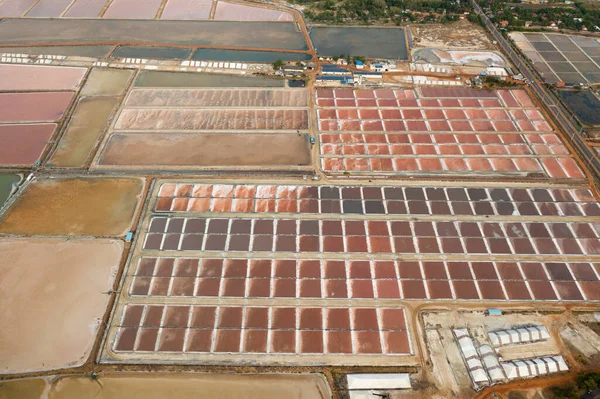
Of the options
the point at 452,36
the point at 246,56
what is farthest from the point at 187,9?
the point at 452,36

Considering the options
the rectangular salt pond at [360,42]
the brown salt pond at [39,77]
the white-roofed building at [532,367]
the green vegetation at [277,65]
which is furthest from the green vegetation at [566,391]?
the brown salt pond at [39,77]

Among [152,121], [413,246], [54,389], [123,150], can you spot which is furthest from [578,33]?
[54,389]

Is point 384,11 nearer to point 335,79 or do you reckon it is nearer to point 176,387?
point 335,79

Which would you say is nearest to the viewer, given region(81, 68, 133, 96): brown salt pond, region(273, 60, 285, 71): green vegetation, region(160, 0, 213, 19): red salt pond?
region(81, 68, 133, 96): brown salt pond

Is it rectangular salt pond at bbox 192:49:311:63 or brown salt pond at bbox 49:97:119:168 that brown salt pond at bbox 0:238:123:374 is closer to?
brown salt pond at bbox 49:97:119:168

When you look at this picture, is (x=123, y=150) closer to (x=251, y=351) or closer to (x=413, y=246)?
(x=251, y=351)

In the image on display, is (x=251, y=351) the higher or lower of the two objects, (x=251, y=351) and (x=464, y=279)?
the lower

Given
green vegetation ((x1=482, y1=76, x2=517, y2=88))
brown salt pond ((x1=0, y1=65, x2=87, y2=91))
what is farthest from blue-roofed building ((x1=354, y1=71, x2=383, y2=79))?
brown salt pond ((x1=0, y1=65, x2=87, y2=91))
